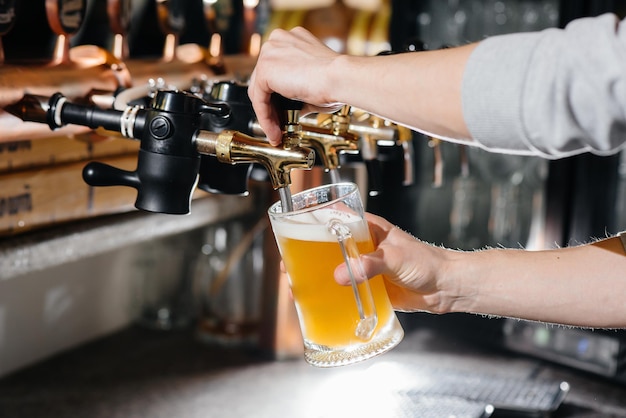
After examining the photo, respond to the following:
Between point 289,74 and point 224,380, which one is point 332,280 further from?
point 224,380

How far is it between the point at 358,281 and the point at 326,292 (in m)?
0.04

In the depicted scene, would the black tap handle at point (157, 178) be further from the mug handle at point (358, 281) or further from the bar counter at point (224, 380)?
the bar counter at point (224, 380)

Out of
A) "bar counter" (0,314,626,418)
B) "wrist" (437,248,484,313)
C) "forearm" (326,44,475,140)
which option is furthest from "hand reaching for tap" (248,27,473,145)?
"bar counter" (0,314,626,418)

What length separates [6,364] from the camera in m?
1.70

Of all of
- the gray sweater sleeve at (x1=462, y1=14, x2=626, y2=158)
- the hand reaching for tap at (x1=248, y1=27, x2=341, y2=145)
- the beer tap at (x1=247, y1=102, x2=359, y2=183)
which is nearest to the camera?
the gray sweater sleeve at (x1=462, y1=14, x2=626, y2=158)

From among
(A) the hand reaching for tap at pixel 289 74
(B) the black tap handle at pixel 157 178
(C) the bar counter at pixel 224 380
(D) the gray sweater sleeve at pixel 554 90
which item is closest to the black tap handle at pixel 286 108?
(A) the hand reaching for tap at pixel 289 74

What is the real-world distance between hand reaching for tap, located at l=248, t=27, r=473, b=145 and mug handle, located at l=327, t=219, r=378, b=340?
0.43 ft

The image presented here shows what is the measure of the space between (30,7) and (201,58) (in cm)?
40

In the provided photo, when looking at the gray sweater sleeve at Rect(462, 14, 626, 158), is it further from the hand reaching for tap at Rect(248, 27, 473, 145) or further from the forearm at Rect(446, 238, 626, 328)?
the forearm at Rect(446, 238, 626, 328)

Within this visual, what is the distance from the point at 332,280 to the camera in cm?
90

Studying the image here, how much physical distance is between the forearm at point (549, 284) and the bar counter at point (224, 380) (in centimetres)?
39

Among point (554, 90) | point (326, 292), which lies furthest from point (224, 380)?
point (554, 90)

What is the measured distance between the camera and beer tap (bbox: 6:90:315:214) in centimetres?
88

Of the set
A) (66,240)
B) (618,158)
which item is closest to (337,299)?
(66,240)
